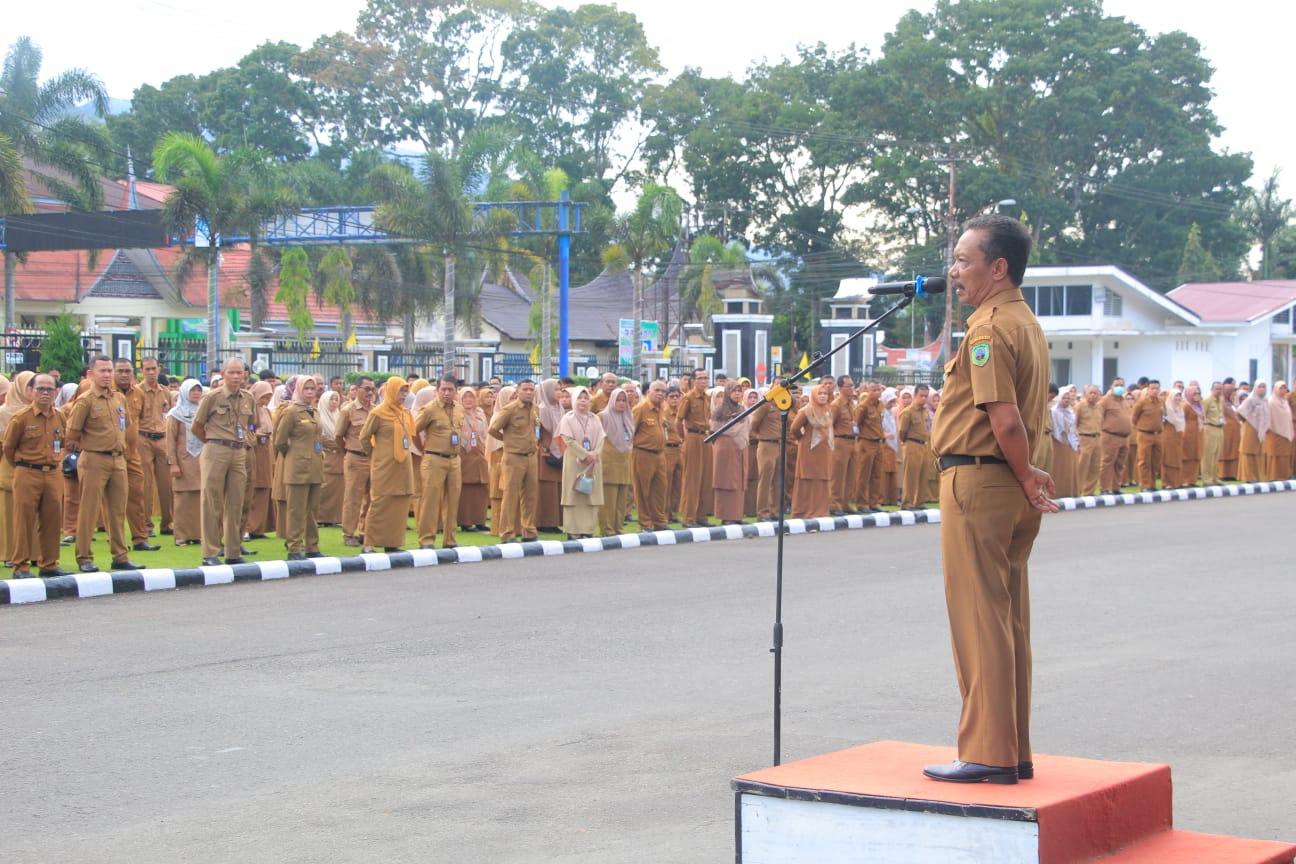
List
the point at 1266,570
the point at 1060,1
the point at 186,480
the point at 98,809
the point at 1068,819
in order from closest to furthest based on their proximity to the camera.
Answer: the point at 1068,819 → the point at 98,809 → the point at 1266,570 → the point at 186,480 → the point at 1060,1

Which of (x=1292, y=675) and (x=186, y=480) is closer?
(x=1292, y=675)

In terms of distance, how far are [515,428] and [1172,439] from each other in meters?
15.5

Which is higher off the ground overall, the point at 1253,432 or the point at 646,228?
the point at 646,228

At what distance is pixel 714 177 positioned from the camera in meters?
68.9

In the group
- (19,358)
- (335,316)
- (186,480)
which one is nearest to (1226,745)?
(186,480)

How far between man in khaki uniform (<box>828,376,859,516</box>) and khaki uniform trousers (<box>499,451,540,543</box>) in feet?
17.6

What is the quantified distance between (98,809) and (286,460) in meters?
8.70

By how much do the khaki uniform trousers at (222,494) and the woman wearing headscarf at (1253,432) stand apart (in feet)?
69.4

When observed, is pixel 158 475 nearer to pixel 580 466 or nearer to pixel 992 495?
pixel 580 466

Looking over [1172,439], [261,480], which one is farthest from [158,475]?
[1172,439]

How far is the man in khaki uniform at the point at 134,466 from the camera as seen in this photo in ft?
49.9

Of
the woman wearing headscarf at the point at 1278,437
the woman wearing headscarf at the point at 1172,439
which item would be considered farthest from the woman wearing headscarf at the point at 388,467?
the woman wearing headscarf at the point at 1278,437

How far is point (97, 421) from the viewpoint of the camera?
13.3 meters

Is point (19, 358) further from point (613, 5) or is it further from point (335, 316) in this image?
point (613, 5)
